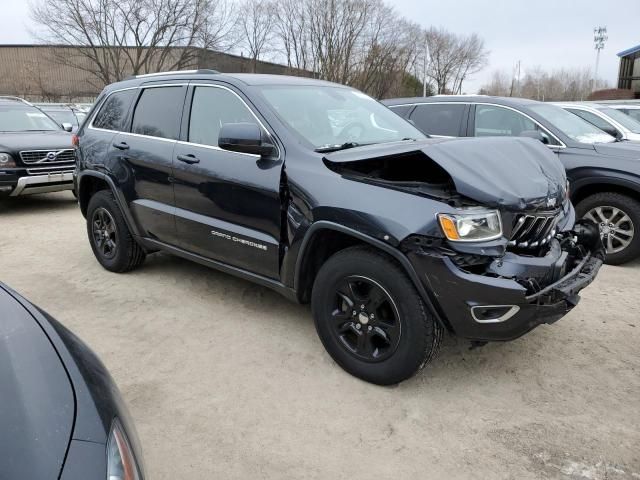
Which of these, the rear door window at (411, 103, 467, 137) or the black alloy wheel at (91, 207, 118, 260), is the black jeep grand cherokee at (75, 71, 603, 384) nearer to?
the black alloy wheel at (91, 207, 118, 260)

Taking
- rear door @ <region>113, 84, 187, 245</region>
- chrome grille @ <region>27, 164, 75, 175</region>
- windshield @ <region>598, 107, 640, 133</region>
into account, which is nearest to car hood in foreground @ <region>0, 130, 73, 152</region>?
chrome grille @ <region>27, 164, 75, 175</region>

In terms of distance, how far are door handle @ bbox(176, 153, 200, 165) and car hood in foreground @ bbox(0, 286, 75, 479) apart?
2.19 metres

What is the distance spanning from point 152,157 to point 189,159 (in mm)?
536

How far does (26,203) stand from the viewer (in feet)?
30.5

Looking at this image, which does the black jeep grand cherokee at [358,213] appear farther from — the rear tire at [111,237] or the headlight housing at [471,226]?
the rear tire at [111,237]

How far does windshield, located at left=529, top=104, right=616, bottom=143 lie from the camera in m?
6.07

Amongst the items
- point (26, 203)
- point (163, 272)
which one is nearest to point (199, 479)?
point (163, 272)

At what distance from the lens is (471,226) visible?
2.67 m

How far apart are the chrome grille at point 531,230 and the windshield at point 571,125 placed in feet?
11.3

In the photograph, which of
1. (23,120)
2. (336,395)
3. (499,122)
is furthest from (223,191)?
(23,120)

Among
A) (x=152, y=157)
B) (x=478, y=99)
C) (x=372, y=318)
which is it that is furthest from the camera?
(x=478, y=99)

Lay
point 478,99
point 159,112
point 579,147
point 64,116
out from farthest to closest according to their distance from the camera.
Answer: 1. point 64,116
2. point 478,99
3. point 579,147
4. point 159,112

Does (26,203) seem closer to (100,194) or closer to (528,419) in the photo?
(100,194)

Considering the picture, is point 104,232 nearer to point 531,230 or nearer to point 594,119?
point 531,230
